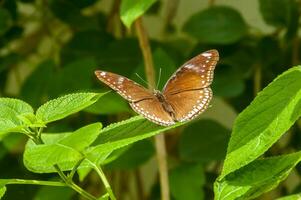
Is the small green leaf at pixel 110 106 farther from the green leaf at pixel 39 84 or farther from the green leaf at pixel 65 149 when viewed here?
the green leaf at pixel 65 149

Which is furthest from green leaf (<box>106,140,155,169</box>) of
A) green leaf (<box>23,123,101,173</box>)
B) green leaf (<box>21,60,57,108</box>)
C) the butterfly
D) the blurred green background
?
green leaf (<box>23,123,101,173</box>)

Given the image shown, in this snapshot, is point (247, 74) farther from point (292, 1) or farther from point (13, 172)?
point (13, 172)

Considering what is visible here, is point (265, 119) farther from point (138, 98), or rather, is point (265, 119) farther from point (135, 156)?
point (135, 156)

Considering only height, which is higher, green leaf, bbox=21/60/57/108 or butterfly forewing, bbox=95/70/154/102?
butterfly forewing, bbox=95/70/154/102

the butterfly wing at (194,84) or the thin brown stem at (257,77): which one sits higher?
the butterfly wing at (194,84)

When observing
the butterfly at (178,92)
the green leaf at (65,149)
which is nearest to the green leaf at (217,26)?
the butterfly at (178,92)

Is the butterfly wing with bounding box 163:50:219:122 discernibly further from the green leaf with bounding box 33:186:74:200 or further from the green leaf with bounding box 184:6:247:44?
the green leaf with bounding box 184:6:247:44

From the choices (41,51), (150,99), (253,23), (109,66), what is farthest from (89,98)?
(41,51)
